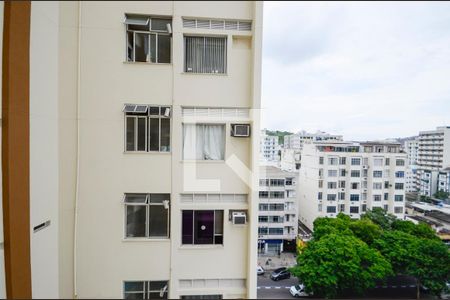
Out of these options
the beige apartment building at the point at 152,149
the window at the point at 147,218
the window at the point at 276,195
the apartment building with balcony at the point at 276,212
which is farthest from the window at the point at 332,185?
the window at the point at 147,218

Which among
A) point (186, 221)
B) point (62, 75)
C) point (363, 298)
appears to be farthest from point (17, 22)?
→ point (363, 298)

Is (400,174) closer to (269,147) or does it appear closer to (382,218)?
(382,218)

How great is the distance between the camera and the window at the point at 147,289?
9.28 feet

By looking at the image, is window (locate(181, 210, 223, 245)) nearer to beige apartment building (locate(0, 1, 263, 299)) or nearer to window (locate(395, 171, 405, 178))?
beige apartment building (locate(0, 1, 263, 299))

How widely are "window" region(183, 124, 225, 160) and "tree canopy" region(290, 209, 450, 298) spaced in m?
1.62

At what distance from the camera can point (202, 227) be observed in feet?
9.34

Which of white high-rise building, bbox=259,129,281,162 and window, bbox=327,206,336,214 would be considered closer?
white high-rise building, bbox=259,129,281,162

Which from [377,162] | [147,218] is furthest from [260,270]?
[377,162]

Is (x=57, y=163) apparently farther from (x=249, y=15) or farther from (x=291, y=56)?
(x=291, y=56)

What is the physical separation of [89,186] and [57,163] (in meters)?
0.44

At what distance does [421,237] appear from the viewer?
2744mm

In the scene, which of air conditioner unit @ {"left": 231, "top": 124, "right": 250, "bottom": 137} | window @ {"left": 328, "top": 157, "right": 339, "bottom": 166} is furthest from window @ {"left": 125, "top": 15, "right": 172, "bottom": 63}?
window @ {"left": 328, "top": 157, "right": 339, "bottom": 166}

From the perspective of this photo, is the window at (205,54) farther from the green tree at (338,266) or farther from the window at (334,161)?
the green tree at (338,266)

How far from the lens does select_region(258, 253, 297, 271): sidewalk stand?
292cm
